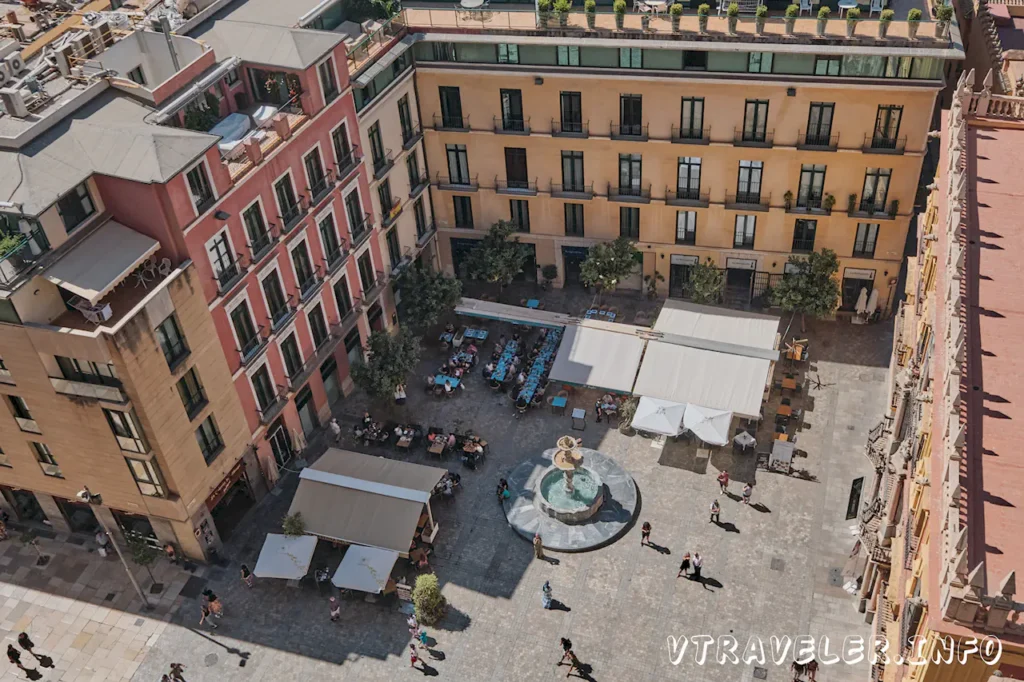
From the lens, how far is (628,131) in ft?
194

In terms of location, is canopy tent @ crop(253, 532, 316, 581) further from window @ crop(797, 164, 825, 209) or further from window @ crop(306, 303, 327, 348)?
window @ crop(797, 164, 825, 209)

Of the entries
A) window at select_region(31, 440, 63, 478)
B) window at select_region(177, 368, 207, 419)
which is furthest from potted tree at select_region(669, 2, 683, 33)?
window at select_region(31, 440, 63, 478)

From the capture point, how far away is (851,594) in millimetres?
46031

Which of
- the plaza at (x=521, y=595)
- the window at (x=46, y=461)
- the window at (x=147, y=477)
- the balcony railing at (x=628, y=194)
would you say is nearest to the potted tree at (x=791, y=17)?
the balcony railing at (x=628, y=194)

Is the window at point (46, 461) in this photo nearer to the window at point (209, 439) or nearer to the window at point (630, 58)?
the window at point (209, 439)

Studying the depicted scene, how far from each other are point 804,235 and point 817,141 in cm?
654

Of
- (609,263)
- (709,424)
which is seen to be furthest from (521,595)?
(609,263)

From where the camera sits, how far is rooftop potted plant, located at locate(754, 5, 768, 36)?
52750 millimetres

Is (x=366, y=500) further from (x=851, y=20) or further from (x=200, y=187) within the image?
(x=851, y=20)

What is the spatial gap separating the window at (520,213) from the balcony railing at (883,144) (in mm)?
21786

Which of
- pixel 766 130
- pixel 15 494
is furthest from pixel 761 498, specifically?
pixel 15 494

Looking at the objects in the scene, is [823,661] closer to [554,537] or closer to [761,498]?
[761,498]

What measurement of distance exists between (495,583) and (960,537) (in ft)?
88.0

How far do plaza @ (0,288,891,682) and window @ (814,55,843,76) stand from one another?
65.4 feet
